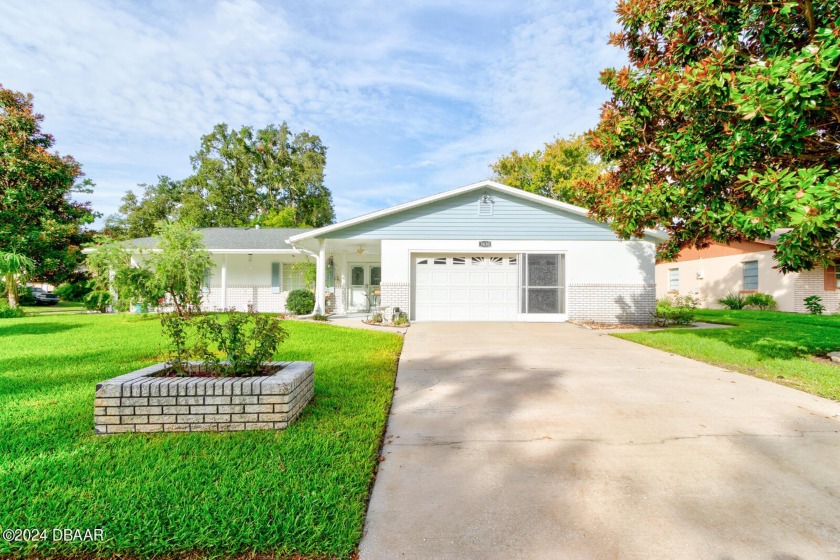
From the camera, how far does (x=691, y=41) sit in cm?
660

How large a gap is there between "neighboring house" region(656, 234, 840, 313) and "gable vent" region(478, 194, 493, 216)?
1045 cm

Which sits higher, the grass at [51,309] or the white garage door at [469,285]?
the white garage door at [469,285]

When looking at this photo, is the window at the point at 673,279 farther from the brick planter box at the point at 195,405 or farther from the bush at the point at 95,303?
the bush at the point at 95,303

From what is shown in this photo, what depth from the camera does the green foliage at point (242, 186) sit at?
31.6 meters

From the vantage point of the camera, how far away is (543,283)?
1277 cm

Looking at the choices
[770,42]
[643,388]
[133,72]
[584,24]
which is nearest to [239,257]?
[133,72]

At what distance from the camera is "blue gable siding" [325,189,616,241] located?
1259cm

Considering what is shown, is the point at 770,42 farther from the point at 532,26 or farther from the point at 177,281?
the point at 177,281

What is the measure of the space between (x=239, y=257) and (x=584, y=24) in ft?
48.7

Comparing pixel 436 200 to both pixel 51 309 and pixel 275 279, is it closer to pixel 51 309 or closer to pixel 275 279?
pixel 275 279

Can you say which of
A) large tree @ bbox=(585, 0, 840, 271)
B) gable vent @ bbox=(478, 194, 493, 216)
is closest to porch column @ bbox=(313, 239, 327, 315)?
gable vent @ bbox=(478, 194, 493, 216)

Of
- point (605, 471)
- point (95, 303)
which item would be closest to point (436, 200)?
point (605, 471)

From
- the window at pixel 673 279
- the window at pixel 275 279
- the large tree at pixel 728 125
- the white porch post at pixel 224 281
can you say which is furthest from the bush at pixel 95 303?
the window at pixel 673 279

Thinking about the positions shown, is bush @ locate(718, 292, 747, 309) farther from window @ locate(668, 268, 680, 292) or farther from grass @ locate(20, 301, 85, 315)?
grass @ locate(20, 301, 85, 315)
